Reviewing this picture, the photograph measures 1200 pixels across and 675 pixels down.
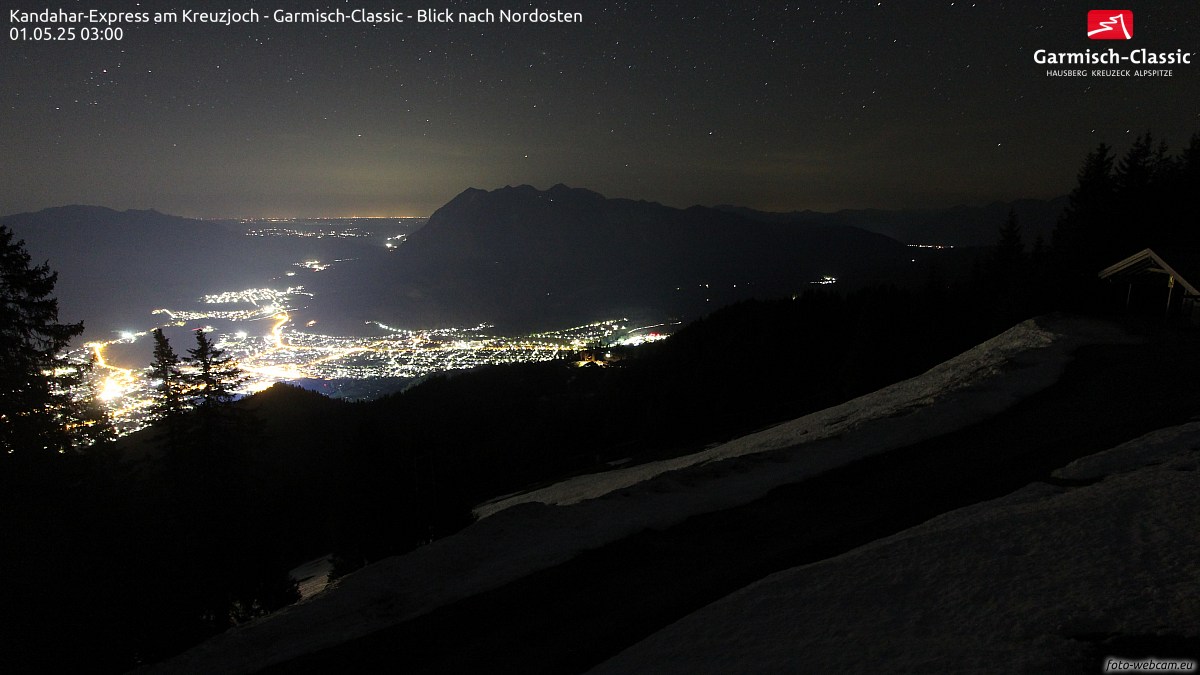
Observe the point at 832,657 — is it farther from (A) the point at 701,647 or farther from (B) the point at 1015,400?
(B) the point at 1015,400

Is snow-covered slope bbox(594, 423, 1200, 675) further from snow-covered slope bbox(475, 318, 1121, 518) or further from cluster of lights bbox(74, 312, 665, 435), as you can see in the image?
cluster of lights bbox(74, 312, 665, 435)

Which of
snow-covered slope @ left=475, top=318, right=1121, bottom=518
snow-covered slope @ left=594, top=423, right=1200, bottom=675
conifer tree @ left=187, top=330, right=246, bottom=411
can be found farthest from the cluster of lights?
snow-covered slope @ left=594, top=423, right=1200, bottom=675

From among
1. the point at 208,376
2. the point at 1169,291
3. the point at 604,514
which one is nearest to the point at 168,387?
the point at 208,376

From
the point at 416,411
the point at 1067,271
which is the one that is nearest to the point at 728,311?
the point at 416,411

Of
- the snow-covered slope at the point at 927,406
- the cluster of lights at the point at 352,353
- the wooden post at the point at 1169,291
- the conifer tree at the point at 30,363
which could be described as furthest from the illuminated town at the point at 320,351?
the wooden post at the point at 1169,291

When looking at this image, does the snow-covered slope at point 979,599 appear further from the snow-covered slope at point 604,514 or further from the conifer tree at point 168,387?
the conifer tree at point 168,387

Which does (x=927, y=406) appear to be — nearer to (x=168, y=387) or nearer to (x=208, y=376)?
(x=208, y=376)
